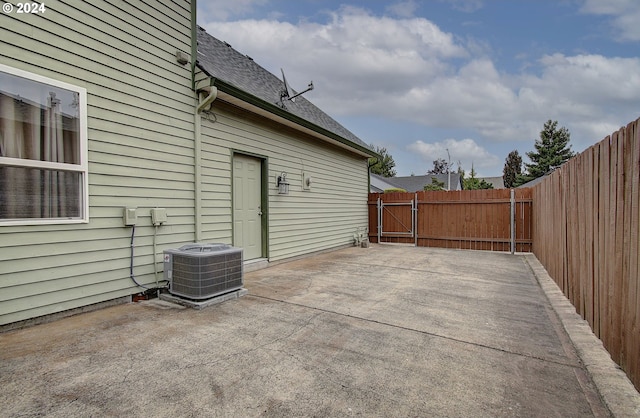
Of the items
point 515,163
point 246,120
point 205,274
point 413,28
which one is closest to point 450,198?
point 413,28

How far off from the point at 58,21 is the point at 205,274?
8.98 feet

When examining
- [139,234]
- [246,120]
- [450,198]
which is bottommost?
[139,234]

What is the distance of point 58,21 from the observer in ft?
9.37

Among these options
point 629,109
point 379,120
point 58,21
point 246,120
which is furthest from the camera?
point 379,120

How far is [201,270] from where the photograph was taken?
328 centimetres

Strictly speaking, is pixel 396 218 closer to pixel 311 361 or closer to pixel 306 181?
pixel 306 181

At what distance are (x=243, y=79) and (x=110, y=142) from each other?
2.99 meters

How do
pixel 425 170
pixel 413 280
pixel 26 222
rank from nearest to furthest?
pixel 26 222 → pixel 413 280 → pixel 425 170

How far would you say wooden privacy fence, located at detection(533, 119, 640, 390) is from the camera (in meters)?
1.84

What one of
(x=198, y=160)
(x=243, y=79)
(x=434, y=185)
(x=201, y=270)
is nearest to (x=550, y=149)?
(x=434, y=185)

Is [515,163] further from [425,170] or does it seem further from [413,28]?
[413,28]

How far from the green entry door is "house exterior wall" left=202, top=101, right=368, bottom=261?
0.18 m

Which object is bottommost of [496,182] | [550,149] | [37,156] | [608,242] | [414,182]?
[608,242]
